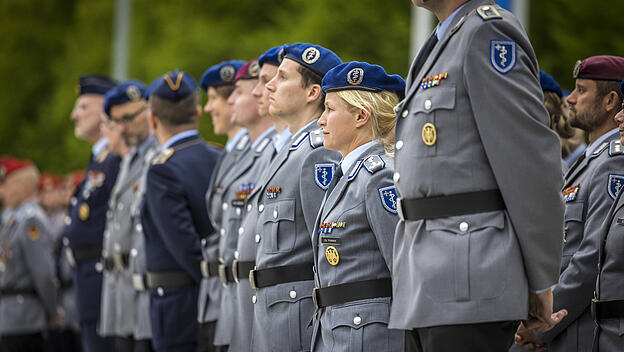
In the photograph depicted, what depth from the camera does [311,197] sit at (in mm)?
4711

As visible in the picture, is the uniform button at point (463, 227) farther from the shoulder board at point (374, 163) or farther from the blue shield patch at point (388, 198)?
Result: the shoulder board at point (374, 163)

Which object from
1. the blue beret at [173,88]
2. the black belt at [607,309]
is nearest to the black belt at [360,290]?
the black belt at [607,309]

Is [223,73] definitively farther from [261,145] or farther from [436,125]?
[436,125]

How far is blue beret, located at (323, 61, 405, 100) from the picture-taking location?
14.5ft

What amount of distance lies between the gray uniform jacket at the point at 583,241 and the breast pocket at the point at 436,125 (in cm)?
159

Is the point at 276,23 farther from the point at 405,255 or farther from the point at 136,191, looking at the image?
the point at 405,255

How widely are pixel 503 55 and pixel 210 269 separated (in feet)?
11.6

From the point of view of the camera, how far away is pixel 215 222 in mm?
6320

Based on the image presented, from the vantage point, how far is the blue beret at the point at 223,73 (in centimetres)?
698

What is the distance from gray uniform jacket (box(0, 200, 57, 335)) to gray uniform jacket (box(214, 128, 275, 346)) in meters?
4.08

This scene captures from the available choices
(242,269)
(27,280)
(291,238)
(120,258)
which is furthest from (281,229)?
(27,280)

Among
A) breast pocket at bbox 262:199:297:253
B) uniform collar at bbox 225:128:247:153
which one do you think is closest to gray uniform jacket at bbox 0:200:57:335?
uniform collar at bbox 225:128:247:153

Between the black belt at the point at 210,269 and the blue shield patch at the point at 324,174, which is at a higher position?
the blue shield patch at the point at 324,174

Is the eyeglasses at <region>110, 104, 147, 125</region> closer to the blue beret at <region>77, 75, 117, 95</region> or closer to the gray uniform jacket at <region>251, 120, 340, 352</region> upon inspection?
the blue beret at <region>77, 75, 117, 95</region>
